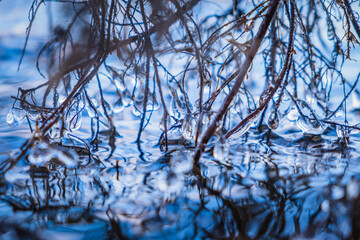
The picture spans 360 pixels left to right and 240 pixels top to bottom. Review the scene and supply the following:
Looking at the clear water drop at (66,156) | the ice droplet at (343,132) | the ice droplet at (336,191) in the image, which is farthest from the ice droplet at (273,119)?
the clear water drop at (66,156)

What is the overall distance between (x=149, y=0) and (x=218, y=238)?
2.10 ft

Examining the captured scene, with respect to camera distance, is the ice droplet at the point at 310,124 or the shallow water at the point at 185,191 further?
the ice droplet at the point at 310,124

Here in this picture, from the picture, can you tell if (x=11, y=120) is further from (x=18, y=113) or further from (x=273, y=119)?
(x=273, y=119)

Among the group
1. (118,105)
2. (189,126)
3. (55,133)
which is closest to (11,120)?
(55,133)

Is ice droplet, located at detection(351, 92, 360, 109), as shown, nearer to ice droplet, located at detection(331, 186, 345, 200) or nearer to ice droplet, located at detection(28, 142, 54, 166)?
ice droplet, located at detection(331, 186, 345, 200)

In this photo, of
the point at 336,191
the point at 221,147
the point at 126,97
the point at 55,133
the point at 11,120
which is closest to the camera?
the point at 336,191

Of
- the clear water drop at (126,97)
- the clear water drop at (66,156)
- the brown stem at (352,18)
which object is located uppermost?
the brown stem at (352,18)

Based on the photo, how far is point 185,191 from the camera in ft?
2.19

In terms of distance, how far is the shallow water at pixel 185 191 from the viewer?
20.7 inches

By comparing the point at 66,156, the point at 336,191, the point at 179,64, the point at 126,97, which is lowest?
the point at 336,191

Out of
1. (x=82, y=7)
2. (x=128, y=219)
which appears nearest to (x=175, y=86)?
(x=82, y=7)

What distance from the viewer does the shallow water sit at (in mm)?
526

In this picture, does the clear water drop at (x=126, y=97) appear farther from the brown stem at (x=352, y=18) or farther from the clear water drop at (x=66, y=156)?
the brown stem at (x=352, y=18)

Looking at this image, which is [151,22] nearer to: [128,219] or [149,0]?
[149,0]
